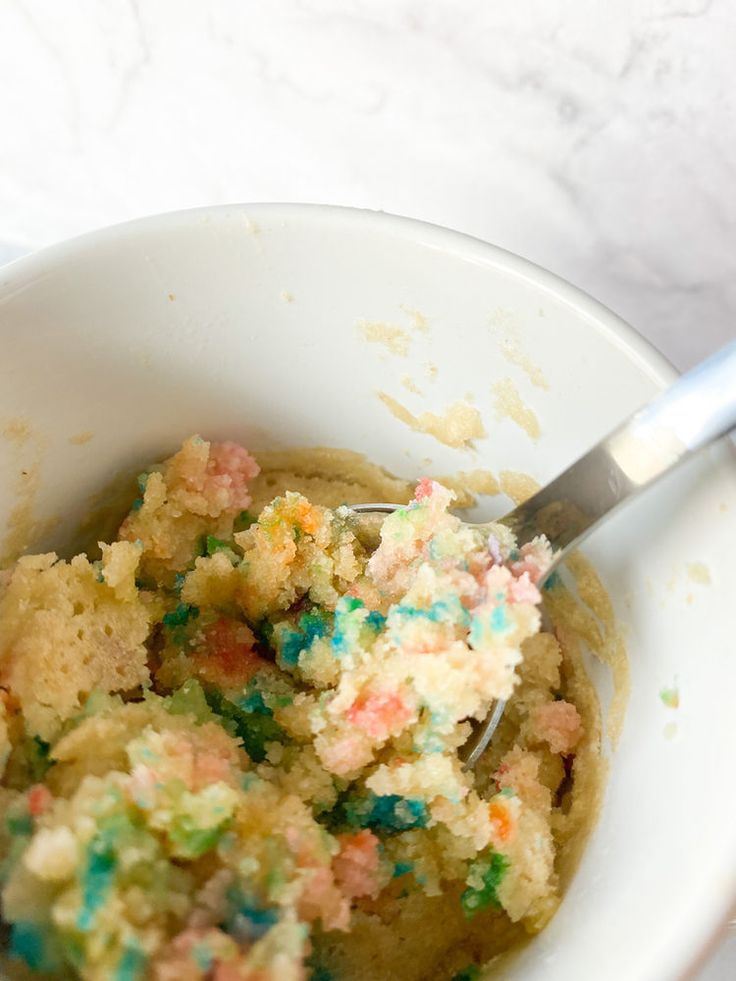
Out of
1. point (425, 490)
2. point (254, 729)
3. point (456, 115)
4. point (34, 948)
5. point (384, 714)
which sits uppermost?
point (456, 115)

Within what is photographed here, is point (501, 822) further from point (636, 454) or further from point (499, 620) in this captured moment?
point (636, 454)

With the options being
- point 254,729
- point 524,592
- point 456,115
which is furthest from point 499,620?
point 456,115

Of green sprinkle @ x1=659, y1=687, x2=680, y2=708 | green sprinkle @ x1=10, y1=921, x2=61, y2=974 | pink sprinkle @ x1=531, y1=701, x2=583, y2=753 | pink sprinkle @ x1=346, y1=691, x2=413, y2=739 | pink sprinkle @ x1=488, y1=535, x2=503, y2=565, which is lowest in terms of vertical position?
green sprinkle @ x1=10, y1=921, x2=61, y2=974

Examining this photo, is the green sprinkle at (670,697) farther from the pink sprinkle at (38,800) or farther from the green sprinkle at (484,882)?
the pink sprinkle at (38,800)

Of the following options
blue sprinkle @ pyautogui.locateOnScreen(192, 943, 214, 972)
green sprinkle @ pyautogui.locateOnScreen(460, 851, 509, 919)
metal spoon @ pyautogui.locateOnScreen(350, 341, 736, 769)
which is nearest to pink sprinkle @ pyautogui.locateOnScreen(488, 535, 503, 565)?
metal spoon @ pyautogui.locateOnScreen(350, 341, 736, 769)

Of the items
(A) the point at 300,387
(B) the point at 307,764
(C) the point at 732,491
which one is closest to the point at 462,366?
(A) the point at 300,387

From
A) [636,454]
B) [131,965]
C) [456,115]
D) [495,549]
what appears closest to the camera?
[131,965]

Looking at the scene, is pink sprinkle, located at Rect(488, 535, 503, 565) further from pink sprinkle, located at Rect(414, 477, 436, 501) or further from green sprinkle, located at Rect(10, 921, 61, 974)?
green sprinkle, located at Rect(10, 921, 61, 974)

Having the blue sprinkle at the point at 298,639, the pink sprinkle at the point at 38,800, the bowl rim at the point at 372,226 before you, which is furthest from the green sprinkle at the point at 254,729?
the bowl rim at the point at 372,226
